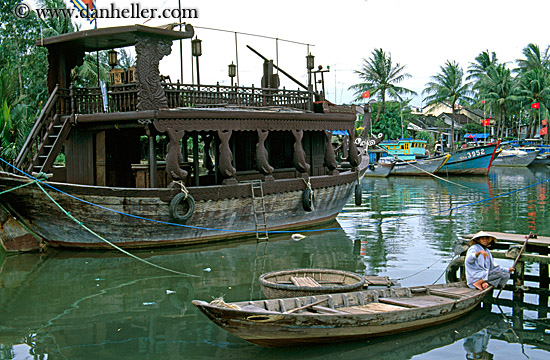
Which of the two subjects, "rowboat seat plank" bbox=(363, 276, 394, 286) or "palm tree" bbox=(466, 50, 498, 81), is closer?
"rowboat seat plank" bbox=(363, 276, 394, 286)

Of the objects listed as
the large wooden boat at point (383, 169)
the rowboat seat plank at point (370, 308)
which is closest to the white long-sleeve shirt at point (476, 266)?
the rowboat seat plank at point (370, 308)

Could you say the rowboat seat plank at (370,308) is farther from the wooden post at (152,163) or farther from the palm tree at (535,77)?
the palm tree at (535,77)

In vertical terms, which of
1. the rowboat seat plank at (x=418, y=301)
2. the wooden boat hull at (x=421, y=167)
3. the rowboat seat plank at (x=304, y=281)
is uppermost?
the wooden boat hull at (x=421, y=167)

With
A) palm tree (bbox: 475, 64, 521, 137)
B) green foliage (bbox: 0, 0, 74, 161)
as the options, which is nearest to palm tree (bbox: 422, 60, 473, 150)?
palm tree (bbox: 475, 64, 521, 137)

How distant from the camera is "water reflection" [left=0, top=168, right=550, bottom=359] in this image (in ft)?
23.0

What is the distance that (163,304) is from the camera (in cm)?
890

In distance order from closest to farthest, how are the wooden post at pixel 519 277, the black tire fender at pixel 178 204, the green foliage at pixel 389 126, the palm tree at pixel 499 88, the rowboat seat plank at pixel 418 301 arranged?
1. the rowboat seat plank at pixel 418 301
2. the wooden post at pixel 519 277
3. the black tire fender at pixel 178 204
4. the palm tree at pixel 499 88
5. the green foliage at pixel 389 126

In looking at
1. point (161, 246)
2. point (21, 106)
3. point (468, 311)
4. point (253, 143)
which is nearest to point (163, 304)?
point (161, 246)

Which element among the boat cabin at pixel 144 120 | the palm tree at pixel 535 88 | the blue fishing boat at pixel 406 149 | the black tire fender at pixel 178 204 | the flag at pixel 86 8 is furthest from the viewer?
the palm tree at pixel 535 88

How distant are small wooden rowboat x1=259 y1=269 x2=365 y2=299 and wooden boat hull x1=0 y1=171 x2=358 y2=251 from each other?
4.19m

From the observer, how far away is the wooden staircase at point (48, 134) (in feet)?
41.4

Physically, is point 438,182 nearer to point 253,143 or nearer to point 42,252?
point 253,143

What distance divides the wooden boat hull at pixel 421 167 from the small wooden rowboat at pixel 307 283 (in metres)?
27.1

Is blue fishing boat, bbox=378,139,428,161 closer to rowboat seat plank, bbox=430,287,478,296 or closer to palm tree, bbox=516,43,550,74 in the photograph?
palm tree, bbox=516,43,550,74
